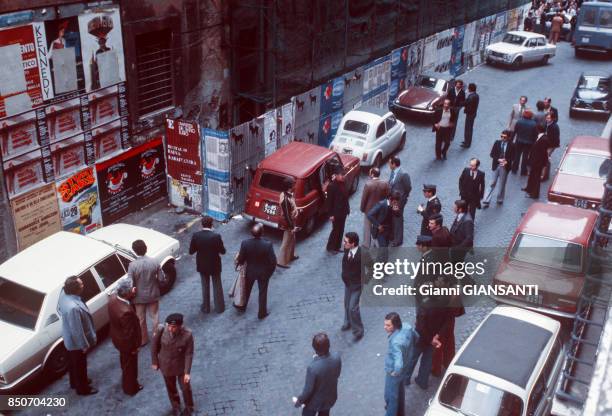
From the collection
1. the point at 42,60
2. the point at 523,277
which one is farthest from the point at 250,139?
the point at 523,277

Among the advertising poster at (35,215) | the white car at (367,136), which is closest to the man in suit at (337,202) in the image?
the white car at (367,136)

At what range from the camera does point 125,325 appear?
A: 886 centimetres

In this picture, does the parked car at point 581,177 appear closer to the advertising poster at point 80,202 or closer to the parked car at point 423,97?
the parked car at point 423,97

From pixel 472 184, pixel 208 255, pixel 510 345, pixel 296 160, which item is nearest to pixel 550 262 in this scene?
pixel 472 184

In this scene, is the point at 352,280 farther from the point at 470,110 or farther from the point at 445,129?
the point at 470,110

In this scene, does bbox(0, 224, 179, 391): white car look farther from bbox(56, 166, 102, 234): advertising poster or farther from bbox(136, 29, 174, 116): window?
bbox(136, 29, 174, 116): window

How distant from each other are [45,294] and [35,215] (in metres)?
3.64

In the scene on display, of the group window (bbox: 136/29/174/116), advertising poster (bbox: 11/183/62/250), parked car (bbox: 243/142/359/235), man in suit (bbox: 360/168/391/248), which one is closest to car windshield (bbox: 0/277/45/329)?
advertising poster (bbox: 11/183/62/250)

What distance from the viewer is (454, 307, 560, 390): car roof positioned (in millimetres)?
8203

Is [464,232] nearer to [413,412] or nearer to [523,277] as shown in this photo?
[523,277]

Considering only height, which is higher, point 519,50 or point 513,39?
point 513,39

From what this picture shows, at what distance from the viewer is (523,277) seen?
1120 cm

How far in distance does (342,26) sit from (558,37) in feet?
58.1

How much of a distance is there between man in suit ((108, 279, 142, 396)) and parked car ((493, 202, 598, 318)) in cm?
610
